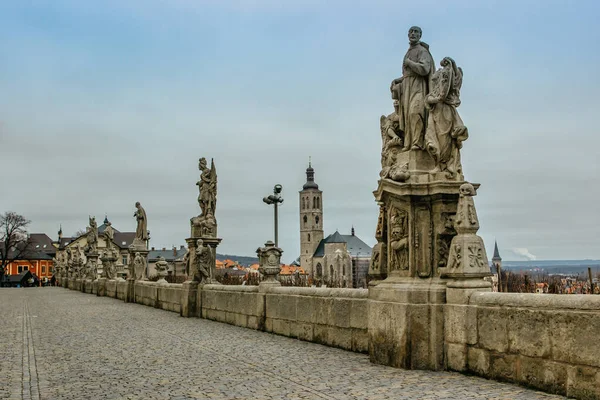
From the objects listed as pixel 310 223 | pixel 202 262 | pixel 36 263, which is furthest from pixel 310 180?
pixel 202 262

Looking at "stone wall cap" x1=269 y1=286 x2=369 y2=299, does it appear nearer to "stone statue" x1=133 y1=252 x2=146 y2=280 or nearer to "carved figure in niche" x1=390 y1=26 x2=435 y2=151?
"carved figure in niche" x1=390 y1=26 x2=435 y2=151

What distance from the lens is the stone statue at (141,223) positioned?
95.8 feet

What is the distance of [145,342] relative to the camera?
1167 centimetres

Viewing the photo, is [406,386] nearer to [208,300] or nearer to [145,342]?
[145,342]

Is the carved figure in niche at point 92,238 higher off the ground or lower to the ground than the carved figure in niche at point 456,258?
higher

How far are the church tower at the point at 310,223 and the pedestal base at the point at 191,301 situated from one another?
136763 millimetres

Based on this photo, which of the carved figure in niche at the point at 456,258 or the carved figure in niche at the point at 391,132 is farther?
the carved figure in niche at the point at 391,132

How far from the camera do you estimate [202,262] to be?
59.1 feet

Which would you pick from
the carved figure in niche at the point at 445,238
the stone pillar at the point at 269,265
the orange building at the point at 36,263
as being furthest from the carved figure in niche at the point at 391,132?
the orange building at the point at 36,263

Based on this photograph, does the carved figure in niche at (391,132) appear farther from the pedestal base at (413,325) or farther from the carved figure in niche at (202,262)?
the carved figure in niche at (202,262)

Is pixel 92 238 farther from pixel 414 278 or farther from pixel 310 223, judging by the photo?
pixel 310 223

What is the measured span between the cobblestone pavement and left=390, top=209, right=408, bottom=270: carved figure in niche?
1.25 metres

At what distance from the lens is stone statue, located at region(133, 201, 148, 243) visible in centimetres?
2920

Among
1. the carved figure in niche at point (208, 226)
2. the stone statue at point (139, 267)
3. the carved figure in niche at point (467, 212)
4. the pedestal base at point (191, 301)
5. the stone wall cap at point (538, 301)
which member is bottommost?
the pedestal base at point (191, 301)
